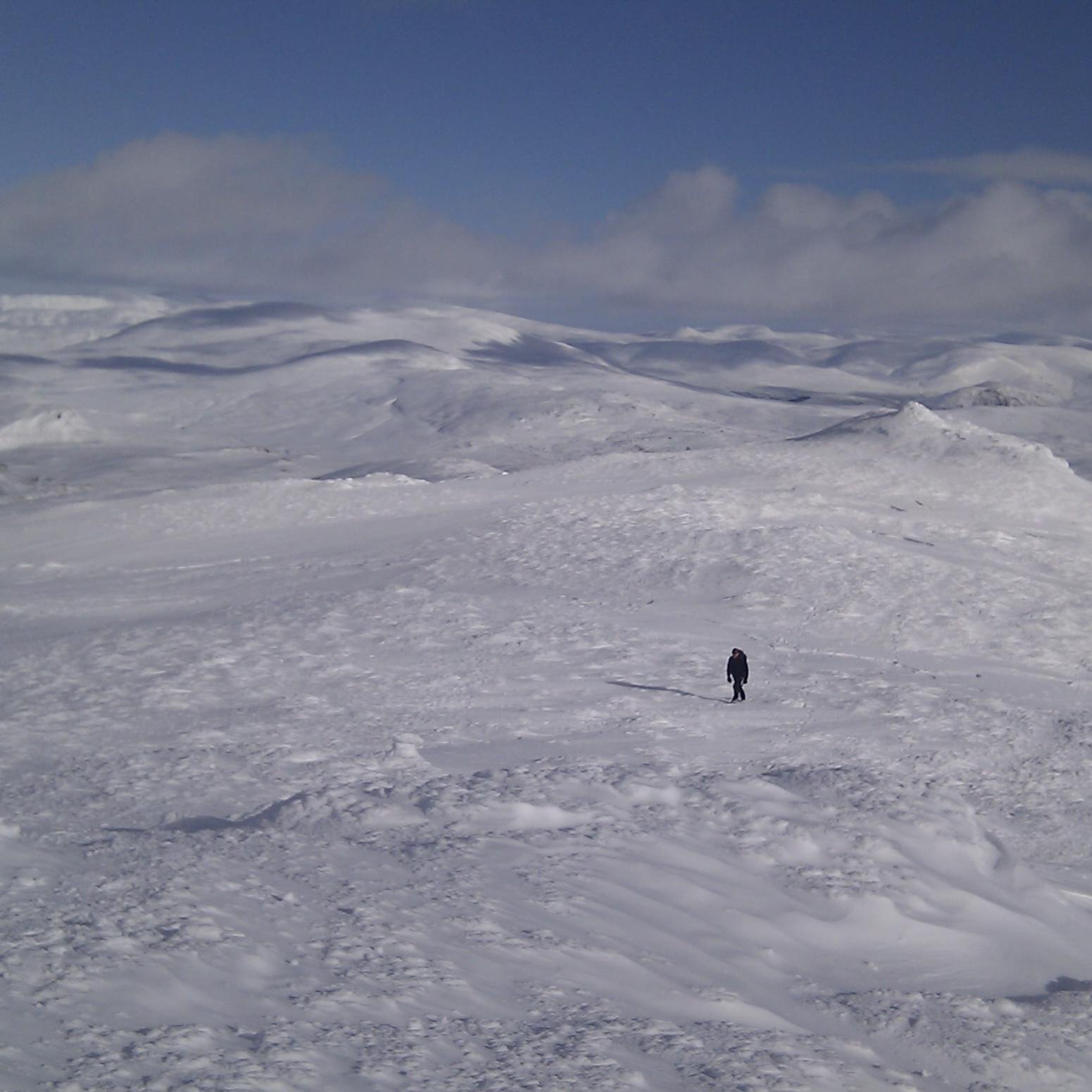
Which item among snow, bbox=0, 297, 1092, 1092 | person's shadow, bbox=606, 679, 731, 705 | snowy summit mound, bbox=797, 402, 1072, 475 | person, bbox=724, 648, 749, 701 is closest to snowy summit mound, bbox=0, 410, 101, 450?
snow, bbox=0, 297, 1092, 1092

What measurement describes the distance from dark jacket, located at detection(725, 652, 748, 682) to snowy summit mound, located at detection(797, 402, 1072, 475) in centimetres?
2319

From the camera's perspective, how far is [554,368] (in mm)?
160500

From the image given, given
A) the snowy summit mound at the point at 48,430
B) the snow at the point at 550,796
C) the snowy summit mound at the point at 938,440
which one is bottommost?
the snow at the point at 550,796

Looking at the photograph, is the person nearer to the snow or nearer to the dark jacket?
the dark jacket

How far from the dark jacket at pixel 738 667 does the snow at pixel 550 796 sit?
379 millimetres

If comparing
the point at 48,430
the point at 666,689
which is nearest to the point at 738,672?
the point at 666,689

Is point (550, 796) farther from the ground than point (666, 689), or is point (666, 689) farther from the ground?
point (666, 689)

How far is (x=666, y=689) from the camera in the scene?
571 inches

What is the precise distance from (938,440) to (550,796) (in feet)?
97.9

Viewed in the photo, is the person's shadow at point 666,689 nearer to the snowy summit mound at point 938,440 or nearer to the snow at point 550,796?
the snow at point 550,796

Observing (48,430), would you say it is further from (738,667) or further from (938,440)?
(738,667)

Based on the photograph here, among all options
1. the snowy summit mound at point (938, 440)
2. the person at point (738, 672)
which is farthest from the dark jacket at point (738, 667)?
the snowy summit mound at point (938, 440)

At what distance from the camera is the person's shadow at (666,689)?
1409cm

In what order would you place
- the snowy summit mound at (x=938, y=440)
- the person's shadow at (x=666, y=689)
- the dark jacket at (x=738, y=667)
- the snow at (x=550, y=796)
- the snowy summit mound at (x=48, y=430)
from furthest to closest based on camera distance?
the snowy summit mound at (x=48, y=430)
the snowy summit mound at (x=938, y=440)
the person's shadow at (x=666, y=689)
the dark jacket at (x=738, y=667)
the snow at (x=550, y=796)
